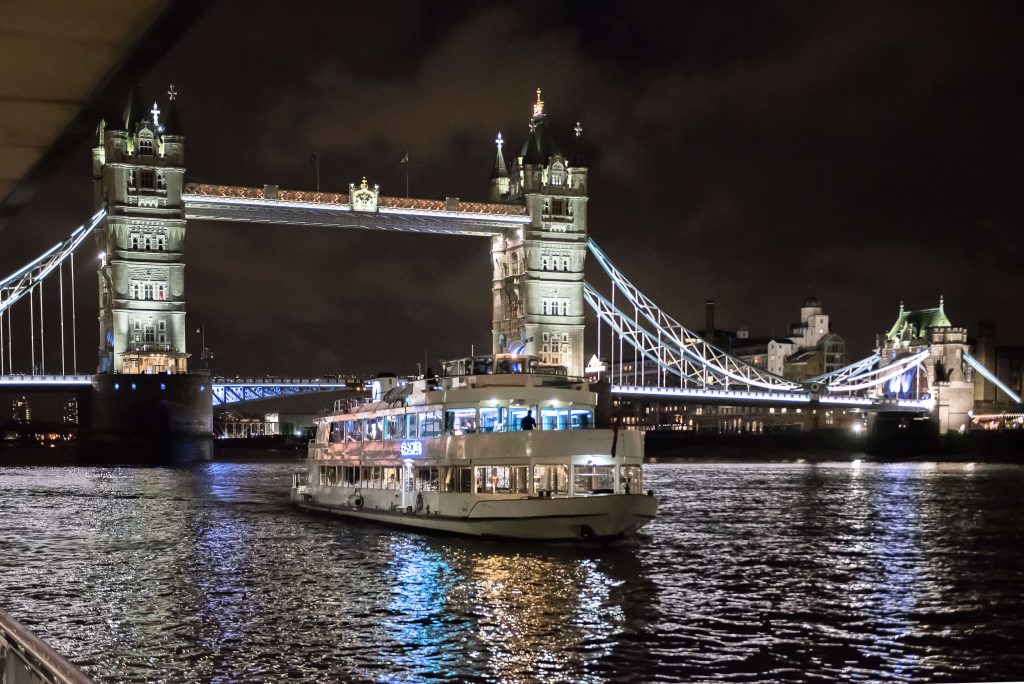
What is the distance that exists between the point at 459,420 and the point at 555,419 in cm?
180

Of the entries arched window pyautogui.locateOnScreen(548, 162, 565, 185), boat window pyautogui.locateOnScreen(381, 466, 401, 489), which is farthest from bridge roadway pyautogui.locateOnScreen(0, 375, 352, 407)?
boat window pyautogui.locateOnScreen(381, 466, 401, 489)

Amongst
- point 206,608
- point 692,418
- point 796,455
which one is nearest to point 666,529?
point 206,608

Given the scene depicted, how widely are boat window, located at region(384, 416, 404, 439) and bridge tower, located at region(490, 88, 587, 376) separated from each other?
45723mm

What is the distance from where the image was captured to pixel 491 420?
23.8m

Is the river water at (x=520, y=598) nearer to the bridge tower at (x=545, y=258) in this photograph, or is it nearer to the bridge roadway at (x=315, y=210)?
the bridge roadway at (x=315, y=210)

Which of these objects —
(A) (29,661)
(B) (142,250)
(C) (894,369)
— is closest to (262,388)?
(B) (142,250)

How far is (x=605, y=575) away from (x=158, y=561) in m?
7.31

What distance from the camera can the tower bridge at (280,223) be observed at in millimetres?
63875

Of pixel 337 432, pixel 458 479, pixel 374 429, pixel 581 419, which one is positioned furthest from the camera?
pixel 337 432

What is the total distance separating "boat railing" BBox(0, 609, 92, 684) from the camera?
13.3 feet

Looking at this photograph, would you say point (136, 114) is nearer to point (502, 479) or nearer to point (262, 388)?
point (262, 388)

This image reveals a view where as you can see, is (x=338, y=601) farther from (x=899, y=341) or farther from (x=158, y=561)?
(x=899, y=341)

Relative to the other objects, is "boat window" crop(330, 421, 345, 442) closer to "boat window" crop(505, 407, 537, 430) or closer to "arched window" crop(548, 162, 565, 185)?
"boat window" crop(505, 407, 537, 430)

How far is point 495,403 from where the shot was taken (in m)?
23.7
